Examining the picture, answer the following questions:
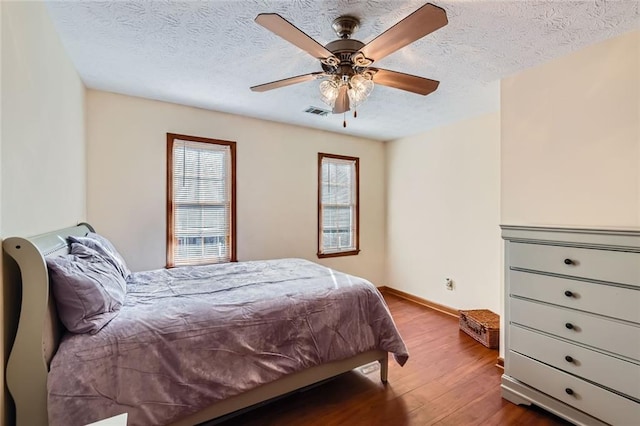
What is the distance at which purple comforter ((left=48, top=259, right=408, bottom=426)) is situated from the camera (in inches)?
53.6

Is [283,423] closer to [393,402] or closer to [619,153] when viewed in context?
[393,402]

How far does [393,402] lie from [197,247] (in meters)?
2.55

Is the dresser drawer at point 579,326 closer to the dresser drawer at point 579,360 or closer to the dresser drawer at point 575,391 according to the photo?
the dresser drawer at point 579,360

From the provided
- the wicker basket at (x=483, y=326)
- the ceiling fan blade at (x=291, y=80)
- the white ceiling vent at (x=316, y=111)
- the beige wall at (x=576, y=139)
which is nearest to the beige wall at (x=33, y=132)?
the ceiling fan blade at (x=291, y=80)

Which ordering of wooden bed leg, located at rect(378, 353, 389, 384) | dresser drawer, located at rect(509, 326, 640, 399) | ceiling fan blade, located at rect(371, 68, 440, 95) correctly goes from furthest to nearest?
wooden bed leg, located at rect(378, 353, 389, 384)
ceiling fan blade, located at rect(371, 68, 440, 95)
dresser drawer, located at rect(509, 326, 640, 399)

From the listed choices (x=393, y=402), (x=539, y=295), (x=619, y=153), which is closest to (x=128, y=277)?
(x=393, y=402)

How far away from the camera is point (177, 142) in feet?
11.0

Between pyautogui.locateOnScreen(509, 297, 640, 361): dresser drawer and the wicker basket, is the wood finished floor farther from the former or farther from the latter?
pyautogui.locateOnScreen(509, 297, 640, 361): dresser drawer

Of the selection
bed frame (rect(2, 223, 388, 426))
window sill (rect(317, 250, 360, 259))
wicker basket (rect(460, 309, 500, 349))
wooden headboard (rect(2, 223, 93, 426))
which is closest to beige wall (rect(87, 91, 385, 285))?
window sill (rect(317, 250, 360, 259))

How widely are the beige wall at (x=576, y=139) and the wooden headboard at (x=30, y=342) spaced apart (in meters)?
3.07

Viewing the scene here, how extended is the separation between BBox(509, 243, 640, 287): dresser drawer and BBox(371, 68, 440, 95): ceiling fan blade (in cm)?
125

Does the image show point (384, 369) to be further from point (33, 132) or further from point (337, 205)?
point (33, 132)

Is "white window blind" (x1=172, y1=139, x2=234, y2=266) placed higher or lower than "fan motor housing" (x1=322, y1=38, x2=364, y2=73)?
lower

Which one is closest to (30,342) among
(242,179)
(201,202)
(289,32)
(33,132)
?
(33,132)
